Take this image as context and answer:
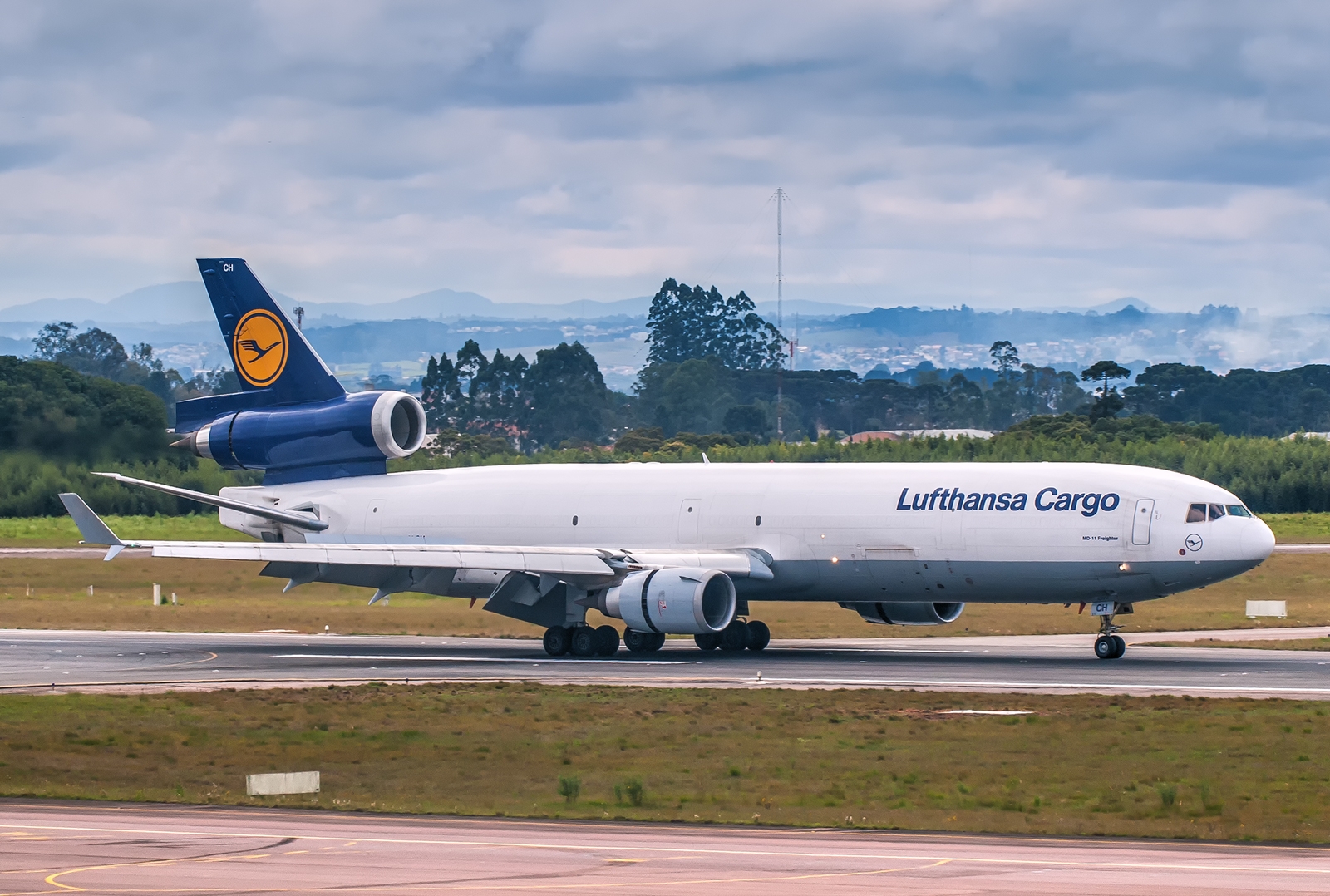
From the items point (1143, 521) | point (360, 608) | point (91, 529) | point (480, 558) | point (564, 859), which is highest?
point (91, 529)

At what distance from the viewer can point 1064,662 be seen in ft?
139

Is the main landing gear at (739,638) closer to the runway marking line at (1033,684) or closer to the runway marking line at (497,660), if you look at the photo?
the runway marking line at (497,660)

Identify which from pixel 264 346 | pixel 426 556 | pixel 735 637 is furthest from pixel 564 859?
pixel 264 346

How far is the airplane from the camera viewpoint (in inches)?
1698

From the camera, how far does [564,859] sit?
1922cm

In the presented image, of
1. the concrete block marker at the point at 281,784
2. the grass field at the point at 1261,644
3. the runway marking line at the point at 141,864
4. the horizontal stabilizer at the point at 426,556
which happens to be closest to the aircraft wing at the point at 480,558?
the horizontal stabilizer at the point at 426,556

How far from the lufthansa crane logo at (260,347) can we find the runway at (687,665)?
810 cm

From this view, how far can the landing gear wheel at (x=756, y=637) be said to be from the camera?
48031 mm

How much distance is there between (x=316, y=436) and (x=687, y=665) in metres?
15.9

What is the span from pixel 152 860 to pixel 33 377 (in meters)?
57.2

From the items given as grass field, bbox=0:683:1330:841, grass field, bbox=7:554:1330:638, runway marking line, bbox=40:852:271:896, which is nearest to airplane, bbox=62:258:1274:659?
grass field, bbox=7:554:1330:638

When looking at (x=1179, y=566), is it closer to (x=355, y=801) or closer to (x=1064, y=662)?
(x=1064, y=662)

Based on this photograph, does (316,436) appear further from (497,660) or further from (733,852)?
(733,852)

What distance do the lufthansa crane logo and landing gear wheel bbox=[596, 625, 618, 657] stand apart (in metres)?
14.4
